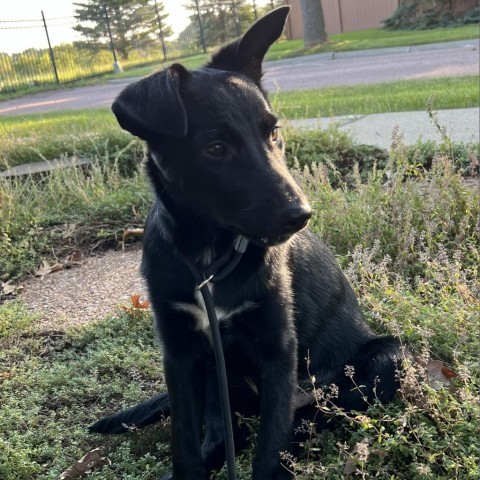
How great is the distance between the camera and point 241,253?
2.12 meters

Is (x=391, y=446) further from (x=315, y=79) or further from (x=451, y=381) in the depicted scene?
(x=315, y=79)

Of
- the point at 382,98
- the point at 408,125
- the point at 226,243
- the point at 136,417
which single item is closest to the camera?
the point at 226,243

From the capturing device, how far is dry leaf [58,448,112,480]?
7.75ft

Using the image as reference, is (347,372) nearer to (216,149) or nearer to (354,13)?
(216,149)

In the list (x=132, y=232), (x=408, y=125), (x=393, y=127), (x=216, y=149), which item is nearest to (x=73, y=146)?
(x=132, y=232)

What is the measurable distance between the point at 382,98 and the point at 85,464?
6925mm

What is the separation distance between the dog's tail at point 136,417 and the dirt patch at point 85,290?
116 cm

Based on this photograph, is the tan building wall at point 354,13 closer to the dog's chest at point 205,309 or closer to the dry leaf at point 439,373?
the dry leaf at point 439,373

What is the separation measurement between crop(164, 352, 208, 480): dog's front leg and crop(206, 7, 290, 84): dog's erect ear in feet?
3.54

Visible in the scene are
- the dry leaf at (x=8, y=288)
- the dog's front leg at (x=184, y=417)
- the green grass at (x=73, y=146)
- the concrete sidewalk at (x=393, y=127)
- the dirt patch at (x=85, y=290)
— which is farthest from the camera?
the green grass at (x=73, y=146)

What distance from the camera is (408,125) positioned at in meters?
6.43

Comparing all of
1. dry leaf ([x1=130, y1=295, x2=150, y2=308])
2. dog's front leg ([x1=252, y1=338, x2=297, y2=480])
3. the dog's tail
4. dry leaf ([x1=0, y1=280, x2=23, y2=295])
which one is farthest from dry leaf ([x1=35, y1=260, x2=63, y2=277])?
dog's front leg ([x1=252, y1=338, x2=297, y2=480])

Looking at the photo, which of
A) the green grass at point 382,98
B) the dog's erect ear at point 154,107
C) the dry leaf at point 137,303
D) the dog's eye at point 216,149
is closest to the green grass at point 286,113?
the green grass at point 382,98

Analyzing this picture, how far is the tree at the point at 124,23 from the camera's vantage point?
28750 millimetres
